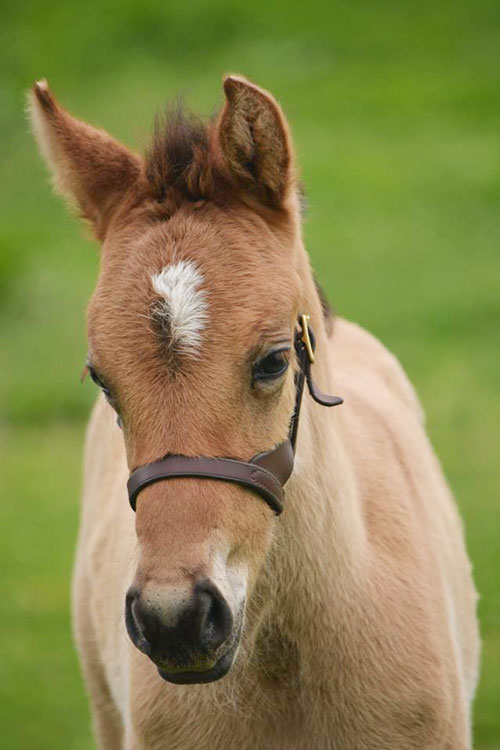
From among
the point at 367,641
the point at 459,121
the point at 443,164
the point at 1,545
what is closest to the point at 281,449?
the point at 367,641

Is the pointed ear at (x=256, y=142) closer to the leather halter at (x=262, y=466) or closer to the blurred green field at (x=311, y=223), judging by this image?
the leather halter at (x=262, y=466)

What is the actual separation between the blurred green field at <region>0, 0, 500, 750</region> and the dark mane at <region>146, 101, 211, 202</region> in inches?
12.9

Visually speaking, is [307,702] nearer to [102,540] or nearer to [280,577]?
[280,577]

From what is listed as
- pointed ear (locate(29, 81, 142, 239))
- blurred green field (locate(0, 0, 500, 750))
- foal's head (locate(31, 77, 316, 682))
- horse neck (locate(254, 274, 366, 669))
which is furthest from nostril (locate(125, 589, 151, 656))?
blurred green field (locate(0, 0, 500, 750))

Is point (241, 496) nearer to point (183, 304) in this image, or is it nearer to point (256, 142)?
point (183, 304)

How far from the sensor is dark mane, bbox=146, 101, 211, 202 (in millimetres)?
3543

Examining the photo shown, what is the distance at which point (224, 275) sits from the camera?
3.35m

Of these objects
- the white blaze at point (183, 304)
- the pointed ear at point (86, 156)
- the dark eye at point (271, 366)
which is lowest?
the dark eye at point (271, 366)

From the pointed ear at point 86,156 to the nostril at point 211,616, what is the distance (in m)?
1.27

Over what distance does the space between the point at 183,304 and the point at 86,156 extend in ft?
2.49

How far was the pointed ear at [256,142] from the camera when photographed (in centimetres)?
340

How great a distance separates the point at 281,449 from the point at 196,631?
0.58 meters

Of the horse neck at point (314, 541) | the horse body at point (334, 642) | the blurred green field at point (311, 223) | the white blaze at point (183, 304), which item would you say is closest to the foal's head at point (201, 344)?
the white blaze at point (183, 304)

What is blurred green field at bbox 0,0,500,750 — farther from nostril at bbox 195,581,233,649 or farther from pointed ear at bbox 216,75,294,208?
nostril at bbox 195,581,233,649
